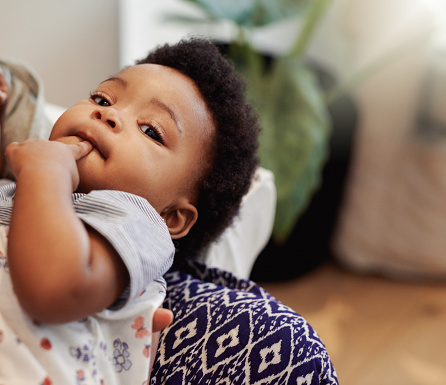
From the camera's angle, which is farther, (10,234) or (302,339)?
(302,339)

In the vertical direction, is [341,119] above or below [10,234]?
below

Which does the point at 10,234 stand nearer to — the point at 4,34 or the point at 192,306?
the point at 192,306

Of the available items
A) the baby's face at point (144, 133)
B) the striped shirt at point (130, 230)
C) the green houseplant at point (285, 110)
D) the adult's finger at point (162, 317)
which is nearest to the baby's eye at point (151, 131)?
the baby's face at point (144, 133)

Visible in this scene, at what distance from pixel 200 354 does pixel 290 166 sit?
2.79ft

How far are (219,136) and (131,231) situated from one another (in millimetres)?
275

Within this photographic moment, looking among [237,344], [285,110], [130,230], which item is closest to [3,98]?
[130,230]

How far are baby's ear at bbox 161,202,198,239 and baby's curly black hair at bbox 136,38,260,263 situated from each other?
0.09ft

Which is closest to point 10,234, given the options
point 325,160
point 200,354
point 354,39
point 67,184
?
point 67,184

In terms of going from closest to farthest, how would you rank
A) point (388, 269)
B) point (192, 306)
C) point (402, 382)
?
1. point (192, 306)
2. point (402, 382)
3. point (388, 269)

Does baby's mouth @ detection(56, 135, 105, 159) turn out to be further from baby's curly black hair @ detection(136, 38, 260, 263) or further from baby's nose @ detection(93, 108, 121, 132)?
baby's curly black hair @ detection(136, 38, 260, 263)

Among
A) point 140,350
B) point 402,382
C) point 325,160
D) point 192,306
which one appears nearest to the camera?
point 140,350

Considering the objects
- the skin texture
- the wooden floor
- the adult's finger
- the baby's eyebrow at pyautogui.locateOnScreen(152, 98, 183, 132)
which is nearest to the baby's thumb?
the skin texture

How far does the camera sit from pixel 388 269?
1.93 metres

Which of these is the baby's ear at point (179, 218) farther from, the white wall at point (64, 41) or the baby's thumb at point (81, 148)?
the white wall at point (64, 41)
